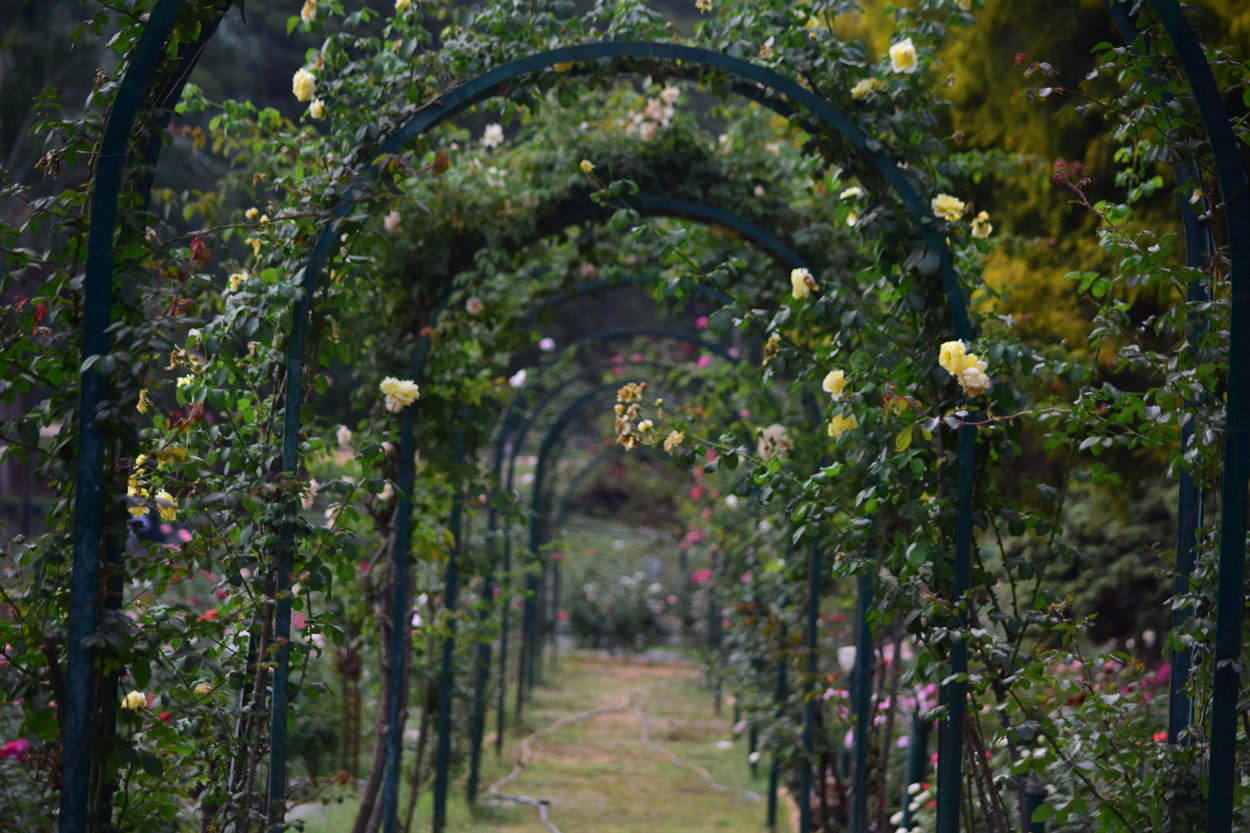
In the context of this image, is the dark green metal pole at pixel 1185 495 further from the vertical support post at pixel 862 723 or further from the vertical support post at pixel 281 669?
the vertical support post at pixel 281 669

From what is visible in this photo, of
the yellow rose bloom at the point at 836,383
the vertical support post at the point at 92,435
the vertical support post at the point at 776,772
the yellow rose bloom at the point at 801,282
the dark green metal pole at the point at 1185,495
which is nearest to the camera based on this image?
the vertical support post at the point at 92,435

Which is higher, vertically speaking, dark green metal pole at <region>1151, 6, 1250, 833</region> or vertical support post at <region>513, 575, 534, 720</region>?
dark green metal pole at <region>1151, 6, 1250, 833</region>

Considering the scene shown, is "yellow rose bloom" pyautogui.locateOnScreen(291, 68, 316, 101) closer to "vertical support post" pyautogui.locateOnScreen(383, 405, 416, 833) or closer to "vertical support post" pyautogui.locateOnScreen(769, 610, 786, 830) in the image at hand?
"vertical support post" pyautogui.locateOnScreen(383, 405, 416, 833)

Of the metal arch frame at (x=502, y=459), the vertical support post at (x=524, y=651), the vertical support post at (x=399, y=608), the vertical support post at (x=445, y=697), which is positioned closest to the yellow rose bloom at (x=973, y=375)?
the metal arch frame at (x=502, y=459)

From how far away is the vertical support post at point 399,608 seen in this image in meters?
3.14

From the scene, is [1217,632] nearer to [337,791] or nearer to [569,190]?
[569,190]

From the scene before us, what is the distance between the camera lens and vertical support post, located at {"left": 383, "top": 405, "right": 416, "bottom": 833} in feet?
10.3

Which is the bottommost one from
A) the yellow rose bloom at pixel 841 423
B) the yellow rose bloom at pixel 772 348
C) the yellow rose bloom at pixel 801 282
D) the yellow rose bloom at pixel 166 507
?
the yellow rose bloom at pixel 166 507

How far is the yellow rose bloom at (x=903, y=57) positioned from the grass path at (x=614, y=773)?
10.5 ft

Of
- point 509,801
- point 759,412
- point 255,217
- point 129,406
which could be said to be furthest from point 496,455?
point 129,406

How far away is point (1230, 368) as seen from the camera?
1617 mm

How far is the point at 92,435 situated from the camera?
4.90 feet

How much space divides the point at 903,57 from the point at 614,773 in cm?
450

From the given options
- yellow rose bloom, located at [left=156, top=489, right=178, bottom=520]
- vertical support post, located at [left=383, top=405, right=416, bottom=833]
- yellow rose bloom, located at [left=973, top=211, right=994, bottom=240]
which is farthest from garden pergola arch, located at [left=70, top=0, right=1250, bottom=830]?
vertical support post, located at [left=383, top=405, right=416, bottom=833]
